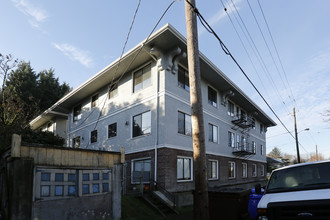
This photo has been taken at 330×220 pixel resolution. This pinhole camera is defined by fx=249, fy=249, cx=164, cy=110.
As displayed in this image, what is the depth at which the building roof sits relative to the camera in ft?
49.3

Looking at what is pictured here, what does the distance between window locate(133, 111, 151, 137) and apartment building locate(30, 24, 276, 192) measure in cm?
7

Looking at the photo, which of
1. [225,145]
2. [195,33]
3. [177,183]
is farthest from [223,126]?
[195,33]

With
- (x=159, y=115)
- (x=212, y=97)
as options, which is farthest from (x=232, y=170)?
(x=159, y=115)

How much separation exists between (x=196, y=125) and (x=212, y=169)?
1402cm

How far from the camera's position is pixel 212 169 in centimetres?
1980

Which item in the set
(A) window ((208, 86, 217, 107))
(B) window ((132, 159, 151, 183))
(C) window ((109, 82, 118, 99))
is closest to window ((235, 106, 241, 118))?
(A) window ((208, 86, 217, 107))

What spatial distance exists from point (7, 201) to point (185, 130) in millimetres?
11565

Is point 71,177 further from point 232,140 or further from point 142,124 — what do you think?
point 232,140

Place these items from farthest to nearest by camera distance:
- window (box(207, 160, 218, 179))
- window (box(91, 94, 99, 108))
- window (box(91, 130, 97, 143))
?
window (box(91, 94, 99, 108)) < window (box(91, 130, 97, 143)) < window (box(207, 160, 218, 179))

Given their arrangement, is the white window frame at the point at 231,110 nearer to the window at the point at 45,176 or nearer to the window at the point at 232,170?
the window at the point at 232,170

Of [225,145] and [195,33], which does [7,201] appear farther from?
[225,145]

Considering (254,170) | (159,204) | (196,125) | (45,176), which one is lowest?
(159,204)

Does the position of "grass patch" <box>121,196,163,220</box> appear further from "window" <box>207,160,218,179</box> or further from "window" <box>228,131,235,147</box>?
"window" <box>228,131,235,147</box>

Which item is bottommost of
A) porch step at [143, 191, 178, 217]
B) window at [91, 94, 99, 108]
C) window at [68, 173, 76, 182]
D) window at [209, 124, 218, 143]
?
porch step at [143, 191, 178, 217]
